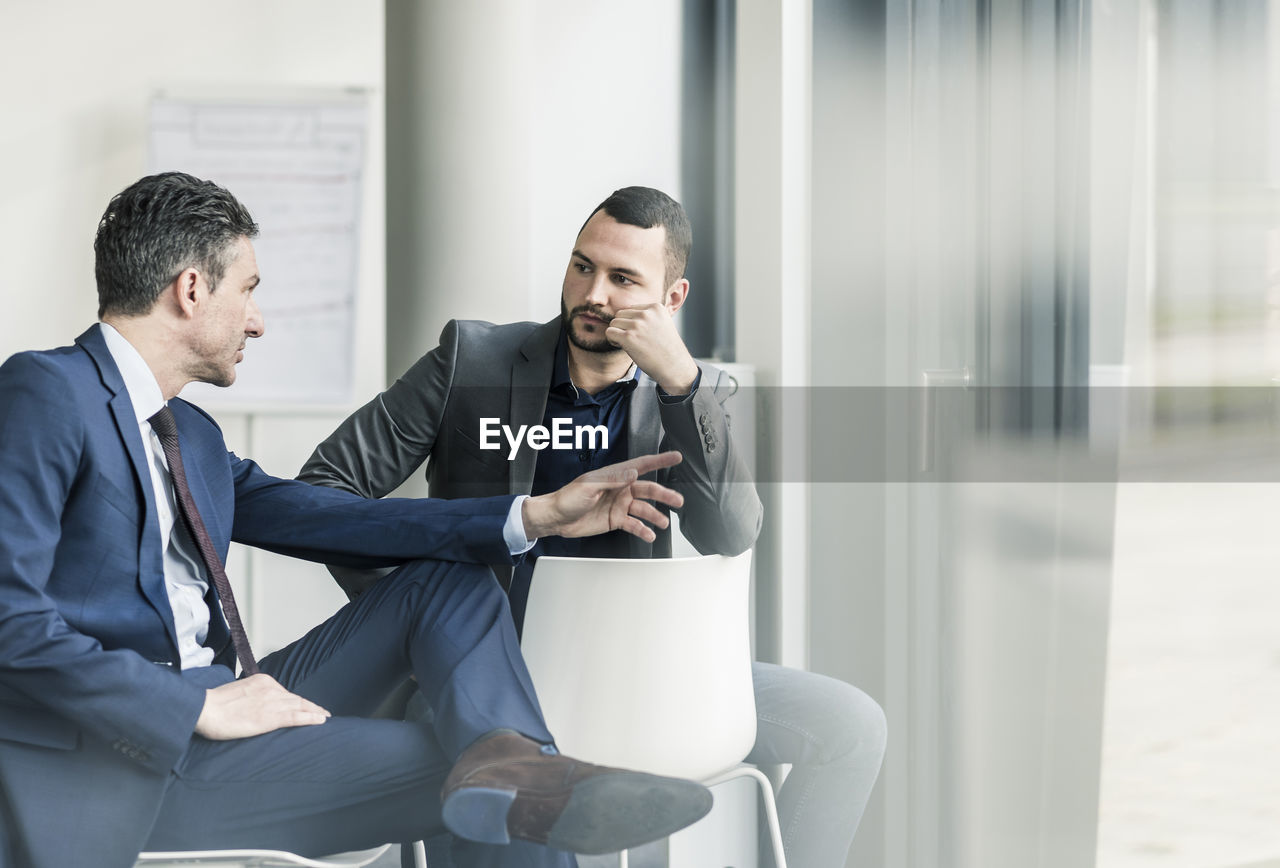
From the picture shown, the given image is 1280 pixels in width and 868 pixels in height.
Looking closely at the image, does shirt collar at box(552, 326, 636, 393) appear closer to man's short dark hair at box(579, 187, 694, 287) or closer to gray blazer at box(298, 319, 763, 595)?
gray blazer at box(298, 319, 763, 595)

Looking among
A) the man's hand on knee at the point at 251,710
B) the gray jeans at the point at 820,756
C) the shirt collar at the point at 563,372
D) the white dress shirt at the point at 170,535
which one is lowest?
the gray jeans at the point at 820,756

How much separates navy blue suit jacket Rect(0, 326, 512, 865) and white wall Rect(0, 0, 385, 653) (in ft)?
5.33

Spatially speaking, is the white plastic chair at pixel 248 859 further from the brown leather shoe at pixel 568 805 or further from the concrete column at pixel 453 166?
the concrete column at pixel 453 166

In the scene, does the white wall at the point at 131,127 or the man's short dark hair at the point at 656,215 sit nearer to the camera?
the man's short dark hair at the point at 656,215

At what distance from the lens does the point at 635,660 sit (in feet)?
4.57

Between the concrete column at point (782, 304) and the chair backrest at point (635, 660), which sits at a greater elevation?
the concrete column at point (782, 304)

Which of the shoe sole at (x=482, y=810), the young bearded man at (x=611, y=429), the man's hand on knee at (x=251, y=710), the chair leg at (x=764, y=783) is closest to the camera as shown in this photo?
the shoe sole at (x=482, y=810)

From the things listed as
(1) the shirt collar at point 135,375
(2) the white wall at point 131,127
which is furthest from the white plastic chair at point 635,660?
(2) the white wall at point 131,127

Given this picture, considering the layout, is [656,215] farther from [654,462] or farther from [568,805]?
[568,805]

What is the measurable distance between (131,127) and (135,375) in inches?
74.5

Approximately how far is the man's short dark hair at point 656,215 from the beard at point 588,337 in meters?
0.15

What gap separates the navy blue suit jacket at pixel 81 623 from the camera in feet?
3.84

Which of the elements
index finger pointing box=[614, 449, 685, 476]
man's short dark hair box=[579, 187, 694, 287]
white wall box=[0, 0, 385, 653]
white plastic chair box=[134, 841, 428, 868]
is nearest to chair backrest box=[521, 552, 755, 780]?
index finger pointing box=[614, 449, 685, 476]

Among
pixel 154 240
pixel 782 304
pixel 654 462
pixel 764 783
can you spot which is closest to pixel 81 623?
pixel 154 240
